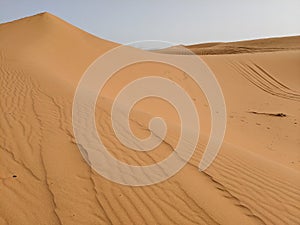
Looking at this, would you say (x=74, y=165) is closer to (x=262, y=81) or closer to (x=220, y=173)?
(x=220, y=173)

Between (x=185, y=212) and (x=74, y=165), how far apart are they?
4.99 feet

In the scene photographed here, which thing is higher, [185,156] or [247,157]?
[185,156]

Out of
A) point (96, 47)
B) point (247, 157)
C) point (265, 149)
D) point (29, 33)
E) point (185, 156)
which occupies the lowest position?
point (265, 149)

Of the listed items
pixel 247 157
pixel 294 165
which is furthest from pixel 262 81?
pixel 247 157

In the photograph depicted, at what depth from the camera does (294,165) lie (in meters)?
5.82

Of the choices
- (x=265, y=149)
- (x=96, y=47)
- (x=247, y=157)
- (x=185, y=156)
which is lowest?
(x=265, y=149)

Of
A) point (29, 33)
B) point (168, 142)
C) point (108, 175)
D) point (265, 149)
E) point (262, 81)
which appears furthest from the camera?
point (29, 33)

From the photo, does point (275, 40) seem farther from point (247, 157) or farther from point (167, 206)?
point (167, 206)

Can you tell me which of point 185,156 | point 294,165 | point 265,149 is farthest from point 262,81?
point 185,156

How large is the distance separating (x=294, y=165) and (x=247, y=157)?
1.71 metres

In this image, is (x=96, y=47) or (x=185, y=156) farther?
(x=96, y=47)

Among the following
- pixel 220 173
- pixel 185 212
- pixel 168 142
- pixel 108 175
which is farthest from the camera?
pixel 168 142

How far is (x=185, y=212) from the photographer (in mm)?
2803

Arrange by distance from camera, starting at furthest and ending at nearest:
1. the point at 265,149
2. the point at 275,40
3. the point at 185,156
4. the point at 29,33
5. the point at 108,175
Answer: the point at 275,40 < the point at 29,33 < the point at 265,149 < the point at 185,156 < the point at 108,175
